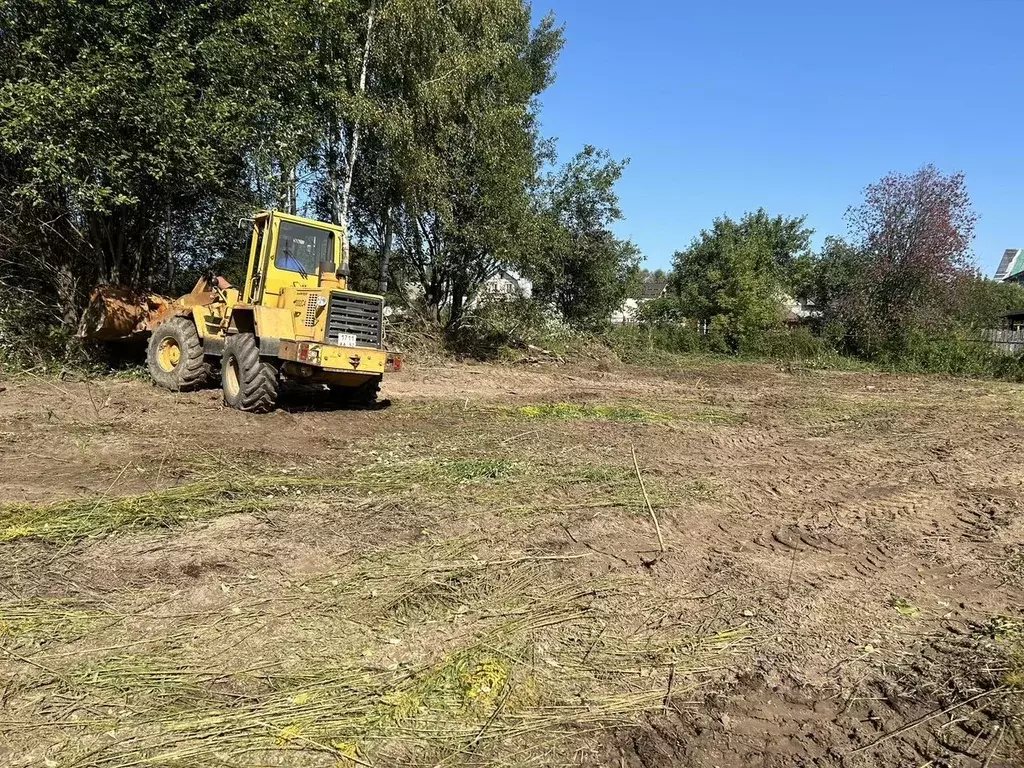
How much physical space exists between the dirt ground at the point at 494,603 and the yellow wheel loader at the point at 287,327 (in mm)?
1334

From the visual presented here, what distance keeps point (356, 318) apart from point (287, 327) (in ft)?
3.08

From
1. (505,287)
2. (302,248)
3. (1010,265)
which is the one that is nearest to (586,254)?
(505,287)

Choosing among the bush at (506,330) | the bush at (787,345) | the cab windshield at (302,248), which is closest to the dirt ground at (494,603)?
the cab windshield at (302,248)

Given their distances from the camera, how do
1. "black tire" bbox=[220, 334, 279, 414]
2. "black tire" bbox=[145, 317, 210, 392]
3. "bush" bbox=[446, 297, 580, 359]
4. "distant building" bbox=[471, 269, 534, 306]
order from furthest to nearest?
"distant building" bbox=[471, 269, 534, 306] < "bush" bbox=[446, 297, 580, 359] < "black tire" bbox=[145, 317, 210, 392] < "black tire" bbox=[220, 334, 279, 414]

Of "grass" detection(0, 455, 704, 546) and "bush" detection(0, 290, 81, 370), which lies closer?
"grass" detection(0, 455, 704, 546)

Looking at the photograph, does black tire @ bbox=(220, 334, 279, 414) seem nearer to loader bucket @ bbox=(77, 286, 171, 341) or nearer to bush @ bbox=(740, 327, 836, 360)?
loader bucket @ bbox=(77, 286, 171, 341)

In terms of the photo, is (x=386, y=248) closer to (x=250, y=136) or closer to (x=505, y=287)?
(x=505, y=287)

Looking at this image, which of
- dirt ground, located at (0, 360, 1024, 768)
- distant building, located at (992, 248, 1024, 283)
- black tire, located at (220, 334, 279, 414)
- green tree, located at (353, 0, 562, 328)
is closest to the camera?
dirt ground, located at (0, 360, 1024, 768)

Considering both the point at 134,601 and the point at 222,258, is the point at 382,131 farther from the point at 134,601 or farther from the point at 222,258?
the point at 134,601

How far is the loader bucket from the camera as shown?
41.2ft

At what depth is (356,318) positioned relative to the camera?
32.6ft

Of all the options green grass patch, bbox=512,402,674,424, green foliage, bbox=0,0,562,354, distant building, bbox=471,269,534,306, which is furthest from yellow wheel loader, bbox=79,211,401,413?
distant building, bbox=471,269,534,306

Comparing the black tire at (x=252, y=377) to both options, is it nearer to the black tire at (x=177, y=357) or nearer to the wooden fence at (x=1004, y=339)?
the black tire at (x=177, y=357)

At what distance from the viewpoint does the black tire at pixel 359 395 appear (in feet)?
36.5
